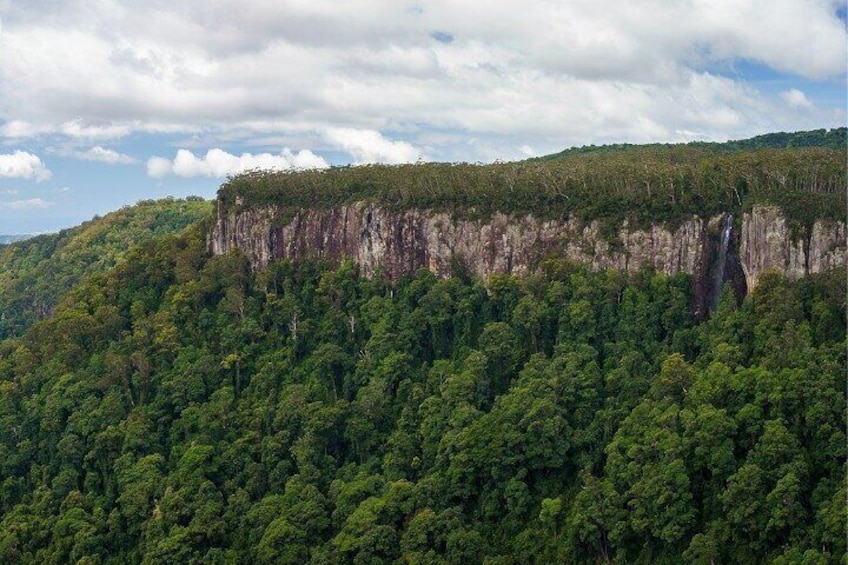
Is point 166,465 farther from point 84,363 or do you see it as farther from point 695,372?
point 695,372

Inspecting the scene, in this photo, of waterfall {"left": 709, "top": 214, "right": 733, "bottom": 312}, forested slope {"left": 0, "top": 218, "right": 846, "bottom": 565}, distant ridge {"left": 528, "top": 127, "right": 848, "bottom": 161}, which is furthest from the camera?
distant ridge {"left": 528, "top": 127, "right": 848, "bottom": 161}

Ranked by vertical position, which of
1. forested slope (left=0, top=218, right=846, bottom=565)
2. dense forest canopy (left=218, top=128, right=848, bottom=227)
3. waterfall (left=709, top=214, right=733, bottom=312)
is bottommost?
forested slope (left=0, top=218, right=846, bottom=565)

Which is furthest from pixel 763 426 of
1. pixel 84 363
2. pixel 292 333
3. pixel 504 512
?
pixel 84 363

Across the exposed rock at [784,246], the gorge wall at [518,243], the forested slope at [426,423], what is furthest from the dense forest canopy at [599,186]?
the forested slope at [426,423]

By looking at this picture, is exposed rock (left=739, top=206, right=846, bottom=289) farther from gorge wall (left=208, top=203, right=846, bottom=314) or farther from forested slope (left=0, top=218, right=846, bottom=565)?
forested slope (left=0, top=218, right=846, bottom=565)

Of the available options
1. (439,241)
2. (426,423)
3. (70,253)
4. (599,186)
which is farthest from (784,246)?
(70,253)

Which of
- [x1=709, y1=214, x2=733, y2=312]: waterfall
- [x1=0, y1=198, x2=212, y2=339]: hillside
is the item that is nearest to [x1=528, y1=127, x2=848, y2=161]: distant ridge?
[x1=709, y1=214, x2=733, y2=312]: waterfall

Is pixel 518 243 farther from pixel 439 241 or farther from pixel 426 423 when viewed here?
pixel 426 423

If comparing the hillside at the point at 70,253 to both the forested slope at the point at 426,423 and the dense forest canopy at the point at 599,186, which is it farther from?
the dense forest canopy at the point at 599,186
